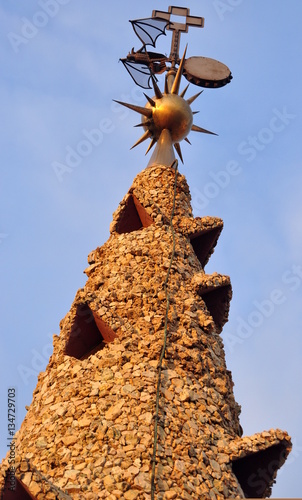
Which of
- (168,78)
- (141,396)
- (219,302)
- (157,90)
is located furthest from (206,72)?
(141,396)

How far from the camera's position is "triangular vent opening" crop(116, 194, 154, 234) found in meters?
16.2

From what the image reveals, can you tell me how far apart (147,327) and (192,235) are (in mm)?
3302

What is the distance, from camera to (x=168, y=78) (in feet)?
68.4

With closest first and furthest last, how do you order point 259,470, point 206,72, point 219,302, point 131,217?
point 259,470 < point 219,302 < point 131,217 < point 206,72

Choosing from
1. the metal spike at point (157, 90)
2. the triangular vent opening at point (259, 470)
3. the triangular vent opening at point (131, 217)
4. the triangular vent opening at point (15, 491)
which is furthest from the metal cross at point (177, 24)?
the triangular vent opening at point (15, 491)

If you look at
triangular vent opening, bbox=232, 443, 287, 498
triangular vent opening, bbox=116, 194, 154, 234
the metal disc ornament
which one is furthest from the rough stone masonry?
the metal disc ornament

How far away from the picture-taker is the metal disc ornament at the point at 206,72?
71.2 feet

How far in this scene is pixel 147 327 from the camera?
42.1 feet

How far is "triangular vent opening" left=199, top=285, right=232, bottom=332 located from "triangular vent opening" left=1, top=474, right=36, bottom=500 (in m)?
5.90

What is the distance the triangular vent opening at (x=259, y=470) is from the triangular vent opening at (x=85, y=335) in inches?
112

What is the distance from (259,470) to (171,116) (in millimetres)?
9624

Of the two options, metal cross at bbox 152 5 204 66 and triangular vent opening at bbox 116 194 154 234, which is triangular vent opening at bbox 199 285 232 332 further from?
metal cross at bbox 152 5 204 66

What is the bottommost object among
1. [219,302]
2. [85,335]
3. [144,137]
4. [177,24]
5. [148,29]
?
[85,335]

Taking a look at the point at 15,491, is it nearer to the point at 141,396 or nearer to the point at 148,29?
the point at 141,396
